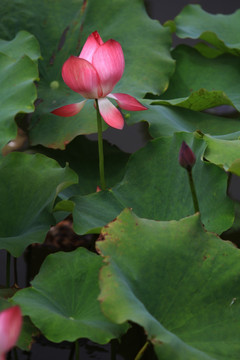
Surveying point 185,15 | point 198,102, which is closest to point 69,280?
point 198,102

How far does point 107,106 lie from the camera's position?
1.24 meters

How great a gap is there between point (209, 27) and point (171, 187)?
0.87 m

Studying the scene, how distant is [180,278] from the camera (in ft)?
3.30

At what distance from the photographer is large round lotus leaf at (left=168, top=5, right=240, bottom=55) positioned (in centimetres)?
185

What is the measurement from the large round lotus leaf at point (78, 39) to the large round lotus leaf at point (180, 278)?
23.3 inches

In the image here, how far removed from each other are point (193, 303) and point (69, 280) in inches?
9.2

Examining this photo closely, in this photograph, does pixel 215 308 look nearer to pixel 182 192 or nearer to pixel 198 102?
pixel 182 192

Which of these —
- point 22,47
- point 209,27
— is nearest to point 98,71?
point 22,47

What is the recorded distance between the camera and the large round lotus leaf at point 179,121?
4.72ft

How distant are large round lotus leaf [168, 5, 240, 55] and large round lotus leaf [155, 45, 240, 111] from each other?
1.8 inches

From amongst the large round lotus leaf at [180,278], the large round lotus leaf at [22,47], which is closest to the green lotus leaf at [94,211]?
the large round lotus leaf at [180,278]

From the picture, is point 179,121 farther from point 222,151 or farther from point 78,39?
point 78,39

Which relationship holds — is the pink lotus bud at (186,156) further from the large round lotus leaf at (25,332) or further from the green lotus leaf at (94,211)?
the large round lotus leaf at (25,332)

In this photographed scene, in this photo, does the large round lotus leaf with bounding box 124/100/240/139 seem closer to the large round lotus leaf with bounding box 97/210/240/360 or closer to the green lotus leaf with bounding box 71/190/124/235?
the green lotus leaf with bounding box 71/190/124/235
